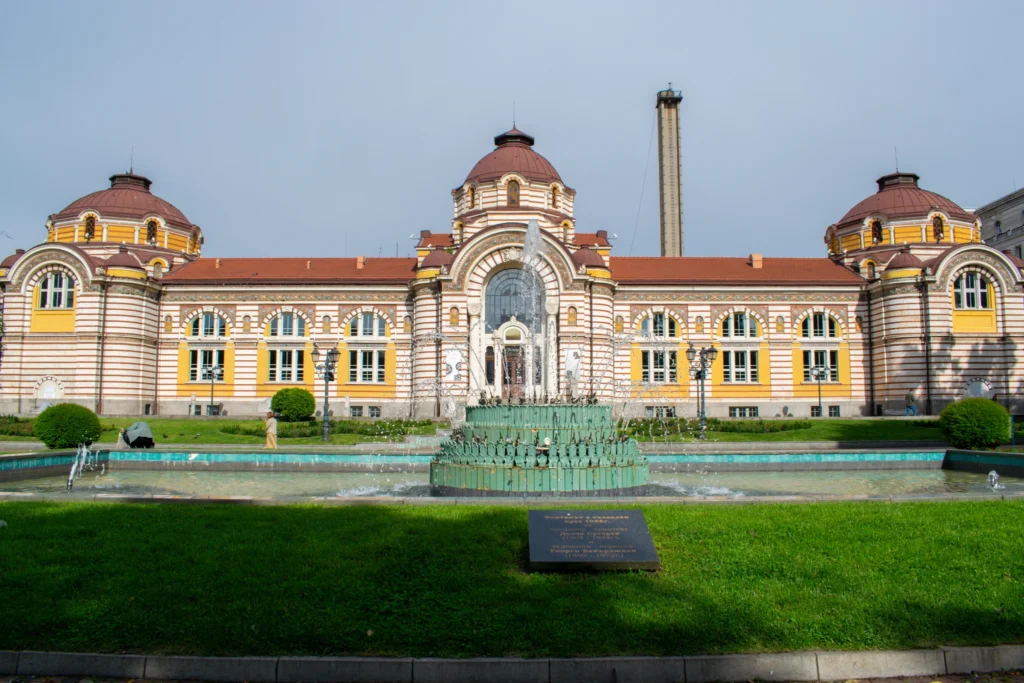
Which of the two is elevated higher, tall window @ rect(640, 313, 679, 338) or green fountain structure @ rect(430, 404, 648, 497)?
tall window @ rect(640, 313, 679, 338)

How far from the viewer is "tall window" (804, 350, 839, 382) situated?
4934 cm

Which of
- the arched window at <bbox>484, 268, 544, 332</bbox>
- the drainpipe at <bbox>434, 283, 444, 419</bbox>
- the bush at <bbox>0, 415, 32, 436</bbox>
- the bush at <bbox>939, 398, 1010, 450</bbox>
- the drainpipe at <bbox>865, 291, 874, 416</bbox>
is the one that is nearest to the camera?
the bush at <bbox>939, 398, 1010, 450</bbox>

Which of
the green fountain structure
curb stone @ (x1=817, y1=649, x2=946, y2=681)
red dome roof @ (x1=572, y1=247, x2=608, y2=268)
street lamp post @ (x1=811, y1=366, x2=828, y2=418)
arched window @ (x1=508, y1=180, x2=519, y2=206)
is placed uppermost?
arched window @ (x1=508, y1=180, x2=519, y2=206)

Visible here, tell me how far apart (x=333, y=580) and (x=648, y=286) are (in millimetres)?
42891

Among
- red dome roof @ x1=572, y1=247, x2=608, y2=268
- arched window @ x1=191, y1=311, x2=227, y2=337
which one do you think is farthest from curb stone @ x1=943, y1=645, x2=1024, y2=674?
arched window @ x1=191, y1=311, x2=227, y2=337

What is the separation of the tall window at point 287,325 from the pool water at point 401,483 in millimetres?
27384

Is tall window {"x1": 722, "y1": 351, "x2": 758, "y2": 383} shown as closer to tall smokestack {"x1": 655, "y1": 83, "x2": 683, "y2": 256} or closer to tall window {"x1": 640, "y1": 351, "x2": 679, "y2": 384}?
tall window {"x1": 640, "y1": 351, "x2": 679, "y2": 384}

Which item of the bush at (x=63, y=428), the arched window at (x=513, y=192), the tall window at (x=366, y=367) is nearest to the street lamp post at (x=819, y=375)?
the arched window at (x=513, y=192)

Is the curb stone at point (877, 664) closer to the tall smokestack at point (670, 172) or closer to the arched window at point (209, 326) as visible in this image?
the arched window at point (209, 326)

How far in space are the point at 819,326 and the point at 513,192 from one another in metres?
21.4

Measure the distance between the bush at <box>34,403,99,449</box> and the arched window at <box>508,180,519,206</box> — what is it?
2899cm

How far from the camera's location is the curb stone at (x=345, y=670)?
6.96m

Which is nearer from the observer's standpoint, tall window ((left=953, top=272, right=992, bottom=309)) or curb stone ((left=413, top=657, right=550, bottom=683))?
curb stone ((left=413, top=657, right=550, bottom=683))

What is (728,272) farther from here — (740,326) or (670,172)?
(670,172)
